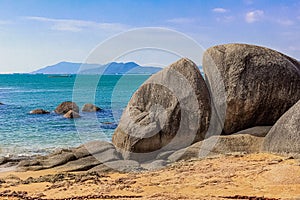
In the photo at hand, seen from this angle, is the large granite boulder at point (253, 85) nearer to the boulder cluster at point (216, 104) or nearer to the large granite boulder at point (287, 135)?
the boulder cluster at point (216, 104)

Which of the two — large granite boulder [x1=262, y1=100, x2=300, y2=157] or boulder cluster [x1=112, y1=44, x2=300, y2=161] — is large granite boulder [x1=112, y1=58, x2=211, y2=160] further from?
large granite boulder [x1=262, y1=100, x2=300, y2=157]

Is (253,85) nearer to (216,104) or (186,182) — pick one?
(216,104)

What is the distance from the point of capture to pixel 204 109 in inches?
482

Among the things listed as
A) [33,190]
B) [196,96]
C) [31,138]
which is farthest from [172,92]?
[31,138]

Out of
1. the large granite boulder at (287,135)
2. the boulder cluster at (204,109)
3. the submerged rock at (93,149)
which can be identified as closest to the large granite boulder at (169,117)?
the boulder cluster at (204,109)

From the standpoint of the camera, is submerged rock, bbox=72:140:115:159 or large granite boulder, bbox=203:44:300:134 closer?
large granite boulder, bbox=203:44:300:134

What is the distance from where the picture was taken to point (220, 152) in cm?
1128

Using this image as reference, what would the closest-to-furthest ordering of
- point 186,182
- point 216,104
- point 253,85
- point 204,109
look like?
point 186,182, point 253,85, point 204,109, point 216,104

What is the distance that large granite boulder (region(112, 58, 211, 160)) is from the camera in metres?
12.0

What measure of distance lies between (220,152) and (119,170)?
2881mm

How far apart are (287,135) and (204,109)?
289 centimetres

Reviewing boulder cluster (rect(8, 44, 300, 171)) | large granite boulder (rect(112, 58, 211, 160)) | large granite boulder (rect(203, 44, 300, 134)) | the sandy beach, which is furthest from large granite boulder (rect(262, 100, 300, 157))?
large granite boulder (rect(112, 58, 211, 160))

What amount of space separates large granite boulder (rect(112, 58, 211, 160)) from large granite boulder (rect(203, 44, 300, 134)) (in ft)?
2.29

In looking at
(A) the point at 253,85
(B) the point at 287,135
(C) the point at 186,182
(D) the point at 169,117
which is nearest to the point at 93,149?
(D) the point at 169,117
